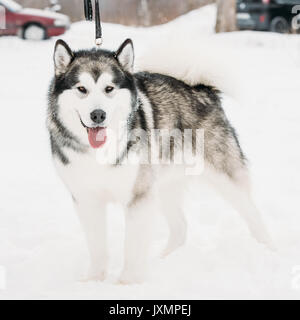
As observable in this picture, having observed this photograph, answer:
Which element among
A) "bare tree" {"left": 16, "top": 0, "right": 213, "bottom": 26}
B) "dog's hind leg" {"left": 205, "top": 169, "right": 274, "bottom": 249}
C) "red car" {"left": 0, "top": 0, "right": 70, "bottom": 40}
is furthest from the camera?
"bare tree" {"left": 16, "top": 0, "right": 213, "bottom": 26}

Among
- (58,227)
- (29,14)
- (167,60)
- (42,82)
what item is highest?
(29,14)

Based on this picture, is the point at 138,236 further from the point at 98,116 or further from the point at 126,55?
the point at 126,55

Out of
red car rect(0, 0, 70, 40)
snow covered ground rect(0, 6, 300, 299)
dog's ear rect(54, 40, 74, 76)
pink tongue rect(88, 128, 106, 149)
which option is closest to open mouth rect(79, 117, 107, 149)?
pink tongue rect(88, 128, 106, 149)

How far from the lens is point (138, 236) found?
2.58 metres

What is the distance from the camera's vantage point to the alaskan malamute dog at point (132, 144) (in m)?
2.32

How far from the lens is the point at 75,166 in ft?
7.83

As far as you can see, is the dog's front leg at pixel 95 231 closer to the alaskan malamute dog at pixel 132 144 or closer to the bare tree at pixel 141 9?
the alaskan malamute dog at pixel 132 144

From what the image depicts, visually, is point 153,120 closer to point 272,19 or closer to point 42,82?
point 42,82

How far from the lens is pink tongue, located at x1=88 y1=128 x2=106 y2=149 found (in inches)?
90.7

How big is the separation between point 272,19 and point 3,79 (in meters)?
6.22

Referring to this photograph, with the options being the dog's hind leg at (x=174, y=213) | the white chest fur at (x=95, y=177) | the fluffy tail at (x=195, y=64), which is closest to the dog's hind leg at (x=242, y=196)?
the dog's hind leg at (x=174, y=213)

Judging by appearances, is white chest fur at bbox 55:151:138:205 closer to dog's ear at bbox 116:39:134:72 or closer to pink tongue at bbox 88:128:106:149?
pink tongue at bbox 88:128:106:149

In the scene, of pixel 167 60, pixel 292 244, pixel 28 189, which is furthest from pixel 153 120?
pixel 28 189

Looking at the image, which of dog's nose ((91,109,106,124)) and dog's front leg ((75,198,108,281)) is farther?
dog's front leg ((75,198,108,281))
